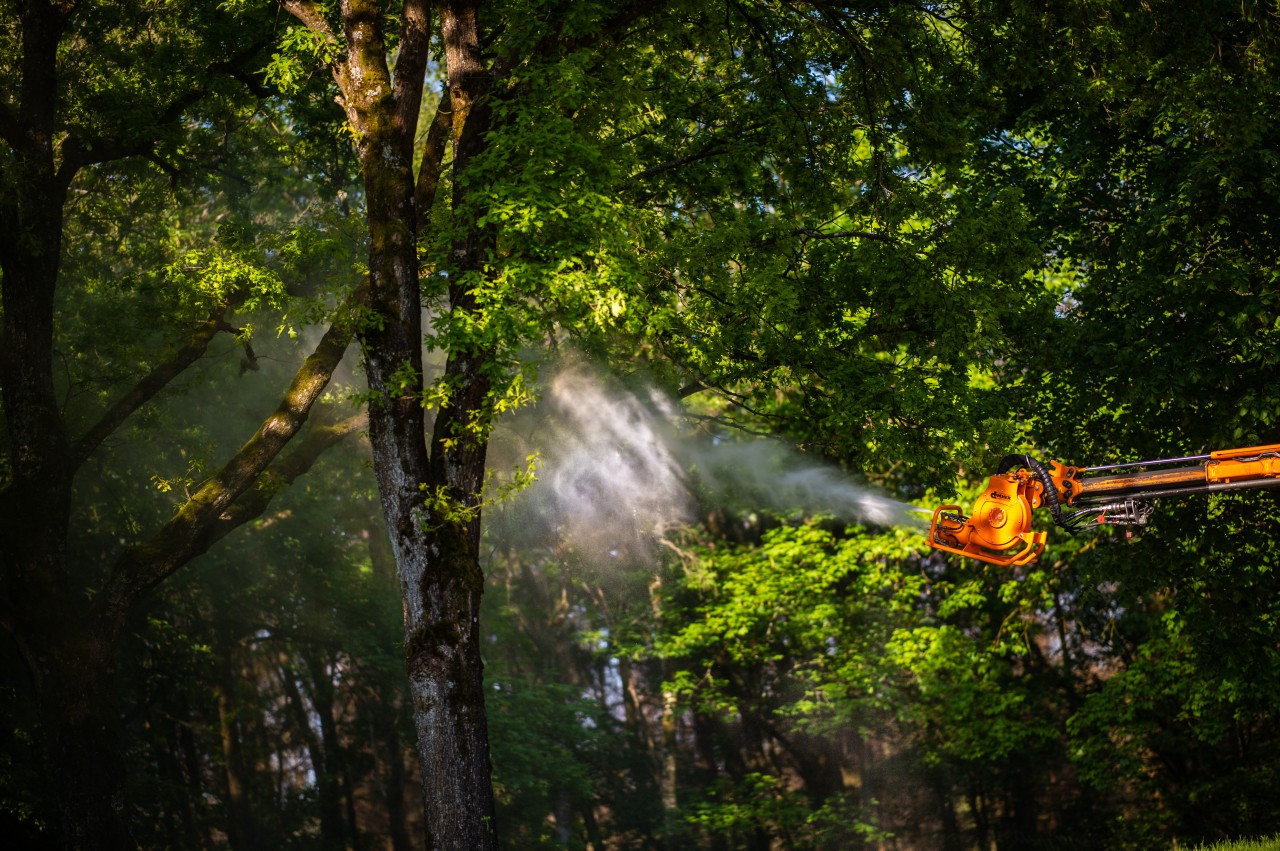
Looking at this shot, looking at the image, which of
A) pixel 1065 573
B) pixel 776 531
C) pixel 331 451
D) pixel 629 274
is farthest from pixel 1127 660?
pixel 331 451

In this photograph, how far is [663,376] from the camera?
17141mm

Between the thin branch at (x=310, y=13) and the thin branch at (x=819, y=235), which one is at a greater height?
the thin branch at (x=310, y=13)

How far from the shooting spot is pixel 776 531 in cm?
2369

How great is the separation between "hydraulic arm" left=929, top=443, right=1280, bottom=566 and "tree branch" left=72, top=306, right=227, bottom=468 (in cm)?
1084

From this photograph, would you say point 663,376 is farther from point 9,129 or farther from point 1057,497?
point 1057,497

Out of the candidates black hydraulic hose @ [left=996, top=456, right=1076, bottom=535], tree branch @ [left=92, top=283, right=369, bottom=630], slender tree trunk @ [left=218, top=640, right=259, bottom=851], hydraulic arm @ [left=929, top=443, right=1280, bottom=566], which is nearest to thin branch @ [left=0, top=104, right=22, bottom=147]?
tree branch @ [left=92, top=283, right=369, bottom=630]

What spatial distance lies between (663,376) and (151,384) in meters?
6.99

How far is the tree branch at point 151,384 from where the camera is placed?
14336 mm

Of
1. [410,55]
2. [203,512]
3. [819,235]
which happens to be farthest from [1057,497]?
[203,512]

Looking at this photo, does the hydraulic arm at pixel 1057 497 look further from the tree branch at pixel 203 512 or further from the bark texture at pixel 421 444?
the tree branch at pixel 203 512

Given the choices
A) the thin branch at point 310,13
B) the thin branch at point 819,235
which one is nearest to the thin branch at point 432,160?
the thin branch at point 310,13

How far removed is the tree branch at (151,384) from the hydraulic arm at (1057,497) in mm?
10837

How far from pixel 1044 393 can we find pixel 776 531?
958 centimetres

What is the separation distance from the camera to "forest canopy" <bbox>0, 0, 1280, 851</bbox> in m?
10.2
